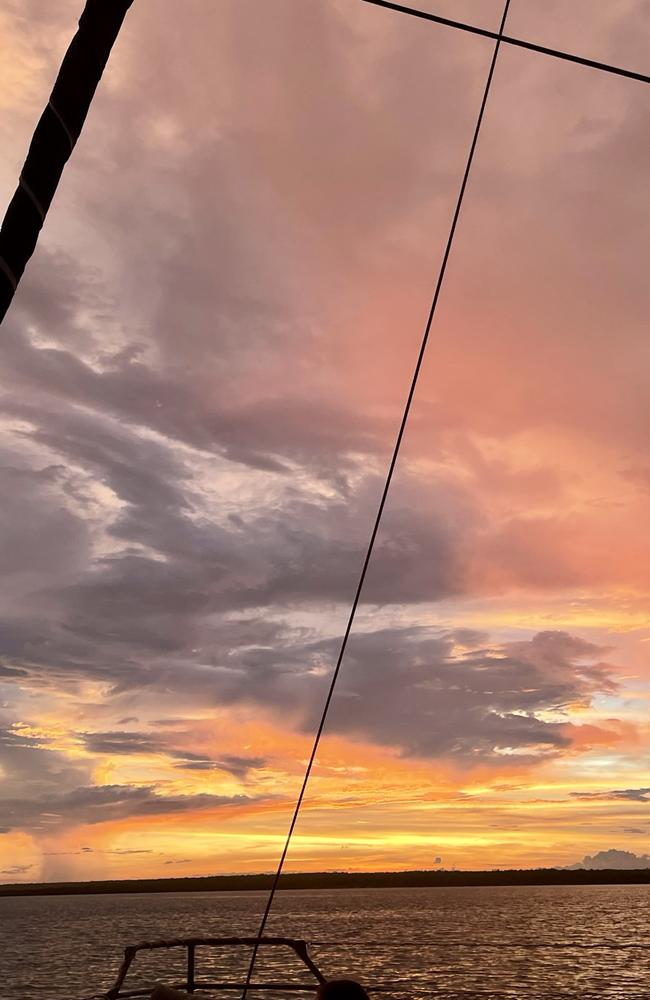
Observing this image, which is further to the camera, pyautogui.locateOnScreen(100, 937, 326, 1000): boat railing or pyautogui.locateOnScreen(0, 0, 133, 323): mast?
pyautogui.locateOnScreen(100, 937, 326, 1000): boat railing

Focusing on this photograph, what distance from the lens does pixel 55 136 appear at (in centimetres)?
367

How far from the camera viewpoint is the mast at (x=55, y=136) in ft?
11.8

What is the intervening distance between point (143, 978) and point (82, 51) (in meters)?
66.4

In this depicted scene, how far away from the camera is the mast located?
3.60 meters

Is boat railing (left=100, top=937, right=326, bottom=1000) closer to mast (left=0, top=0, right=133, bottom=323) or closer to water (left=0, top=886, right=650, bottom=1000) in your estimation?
mast (left=0, top=0, right=133, bottom=323)

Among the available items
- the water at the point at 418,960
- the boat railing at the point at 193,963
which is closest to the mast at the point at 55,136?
the boat railing at the point at 193,963

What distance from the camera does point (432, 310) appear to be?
659 cm

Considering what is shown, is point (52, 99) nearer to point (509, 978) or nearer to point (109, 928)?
point (509, 978)

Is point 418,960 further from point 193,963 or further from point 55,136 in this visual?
point 55,136

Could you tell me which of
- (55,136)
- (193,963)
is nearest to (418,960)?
(193,963)

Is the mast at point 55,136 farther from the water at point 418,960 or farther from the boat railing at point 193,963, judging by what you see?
the water at point 418,960

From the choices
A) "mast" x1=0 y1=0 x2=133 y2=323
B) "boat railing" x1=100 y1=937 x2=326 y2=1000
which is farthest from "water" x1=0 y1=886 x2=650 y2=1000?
"mast" x1=0 y1=0 x2=133 y2=323

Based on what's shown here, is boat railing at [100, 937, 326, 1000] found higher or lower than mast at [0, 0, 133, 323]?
lower

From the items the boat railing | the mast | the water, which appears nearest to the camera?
the mast
